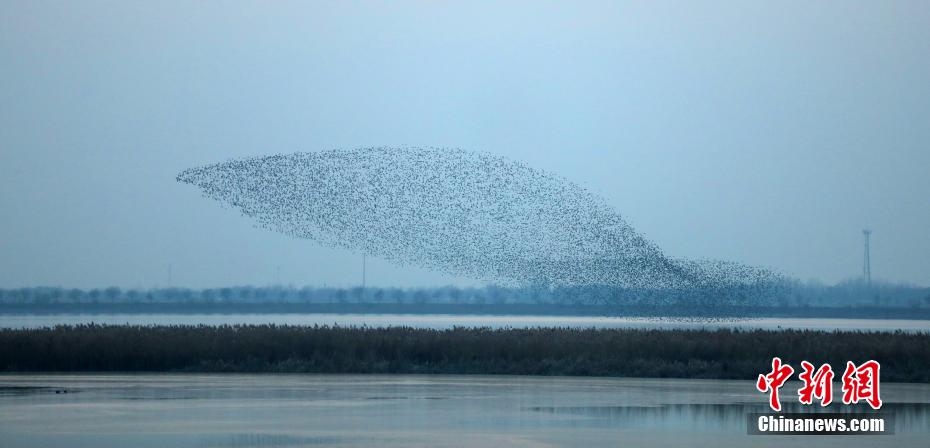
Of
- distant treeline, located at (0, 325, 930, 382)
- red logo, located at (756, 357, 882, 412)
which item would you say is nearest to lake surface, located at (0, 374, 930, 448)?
red logo, located at (756, 357, 882, 412)

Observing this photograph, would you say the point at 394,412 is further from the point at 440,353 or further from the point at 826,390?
the point at 440,353

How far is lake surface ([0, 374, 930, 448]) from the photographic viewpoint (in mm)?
19422

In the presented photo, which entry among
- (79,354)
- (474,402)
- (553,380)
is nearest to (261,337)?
(79,354)

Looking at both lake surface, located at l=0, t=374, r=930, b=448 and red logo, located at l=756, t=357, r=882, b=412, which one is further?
red logo, located at l=756, t=357, r=882, b=412

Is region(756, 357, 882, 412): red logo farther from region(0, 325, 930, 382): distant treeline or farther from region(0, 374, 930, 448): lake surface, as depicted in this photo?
region(0, 325, 930, 382): distant treeline

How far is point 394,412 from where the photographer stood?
77.9 feet

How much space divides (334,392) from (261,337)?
11727mm

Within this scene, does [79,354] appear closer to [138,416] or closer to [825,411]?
[138,416]

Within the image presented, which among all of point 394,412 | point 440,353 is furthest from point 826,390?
point 440,353

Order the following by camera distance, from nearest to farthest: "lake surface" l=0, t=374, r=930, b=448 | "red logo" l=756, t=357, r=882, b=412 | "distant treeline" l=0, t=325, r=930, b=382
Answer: "lake surface" l=0, t=374, r=930, b=448 → "red logo" l=756, t=357, r=882, b=412 → "distant treeline" l=0, t=325, r=930, b=382

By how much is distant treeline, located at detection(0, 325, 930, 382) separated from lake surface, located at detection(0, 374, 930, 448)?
9.03ft

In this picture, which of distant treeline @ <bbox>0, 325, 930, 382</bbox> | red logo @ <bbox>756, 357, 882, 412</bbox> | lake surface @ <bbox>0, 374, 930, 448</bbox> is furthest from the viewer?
distant treeline @ <bbox>0, 325, 930, 382</bbox>

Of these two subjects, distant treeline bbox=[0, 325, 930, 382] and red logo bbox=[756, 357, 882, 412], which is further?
distant treeline bbox=[0, 325, 930, 382]

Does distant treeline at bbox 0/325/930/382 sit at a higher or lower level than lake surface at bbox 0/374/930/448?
higher
